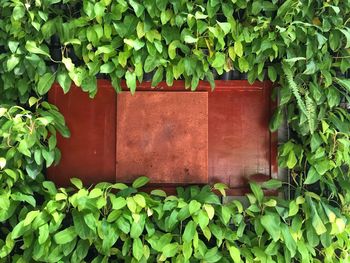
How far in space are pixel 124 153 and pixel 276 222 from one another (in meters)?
1.03

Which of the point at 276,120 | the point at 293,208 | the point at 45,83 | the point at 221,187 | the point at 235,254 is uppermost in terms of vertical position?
the point at 45,83

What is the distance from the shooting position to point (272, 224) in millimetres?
2697

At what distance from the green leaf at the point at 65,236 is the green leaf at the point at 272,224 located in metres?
1.09

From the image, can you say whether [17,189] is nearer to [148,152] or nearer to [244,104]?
[148,152]

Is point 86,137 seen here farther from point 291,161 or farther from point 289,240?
point 289,240

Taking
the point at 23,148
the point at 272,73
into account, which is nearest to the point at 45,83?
the point at 23,148

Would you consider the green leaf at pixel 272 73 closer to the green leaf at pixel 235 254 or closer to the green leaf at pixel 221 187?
the green leaf at pixel 221 187

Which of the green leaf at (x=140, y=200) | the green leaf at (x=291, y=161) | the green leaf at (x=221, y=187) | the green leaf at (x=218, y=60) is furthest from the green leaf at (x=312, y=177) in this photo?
the green leaf at (x=140, y=200)

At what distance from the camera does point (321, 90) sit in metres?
2.82

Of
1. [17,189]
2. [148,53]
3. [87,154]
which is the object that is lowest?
[17,189]

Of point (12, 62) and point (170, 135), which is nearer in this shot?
point (12, 62)

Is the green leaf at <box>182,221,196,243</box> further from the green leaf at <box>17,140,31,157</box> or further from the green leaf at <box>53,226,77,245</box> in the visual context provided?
the green leaf at <box>17,140,31,157</box>

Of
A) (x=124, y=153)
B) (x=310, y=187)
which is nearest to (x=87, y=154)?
(x=124, y=153)

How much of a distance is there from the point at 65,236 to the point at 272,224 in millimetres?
1183
